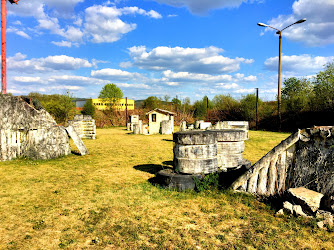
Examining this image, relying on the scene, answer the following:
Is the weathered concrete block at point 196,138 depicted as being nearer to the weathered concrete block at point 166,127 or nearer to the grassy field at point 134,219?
the grassy field at point 134,219

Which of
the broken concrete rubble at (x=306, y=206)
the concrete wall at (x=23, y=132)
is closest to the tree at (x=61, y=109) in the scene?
the concrete wall at (x=23, y=132)

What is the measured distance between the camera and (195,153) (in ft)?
19.1

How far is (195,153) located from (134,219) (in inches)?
87.4

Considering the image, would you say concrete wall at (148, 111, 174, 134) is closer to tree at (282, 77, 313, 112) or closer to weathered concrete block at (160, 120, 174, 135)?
weathered concrete block at (160, 120, 174, 135)

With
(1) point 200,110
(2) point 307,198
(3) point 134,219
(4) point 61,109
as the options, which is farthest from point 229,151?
(1) point 200,110

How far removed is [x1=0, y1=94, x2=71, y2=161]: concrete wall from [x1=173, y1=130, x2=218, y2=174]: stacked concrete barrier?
6.64m

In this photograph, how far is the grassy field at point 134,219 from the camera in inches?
140

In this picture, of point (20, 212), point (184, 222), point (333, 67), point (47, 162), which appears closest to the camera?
point (184, 222)

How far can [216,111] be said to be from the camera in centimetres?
3128

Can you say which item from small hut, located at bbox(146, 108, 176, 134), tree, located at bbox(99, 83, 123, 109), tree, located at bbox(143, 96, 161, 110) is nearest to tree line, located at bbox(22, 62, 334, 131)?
tree, located at bbox(143, 96, 161, 110)

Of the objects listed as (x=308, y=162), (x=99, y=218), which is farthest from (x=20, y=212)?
(x=308, y=162)

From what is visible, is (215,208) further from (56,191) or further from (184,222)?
(56,191)

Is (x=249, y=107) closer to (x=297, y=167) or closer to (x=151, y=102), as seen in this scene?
(x=151, y=102)

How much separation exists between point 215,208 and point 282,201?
1413mm
